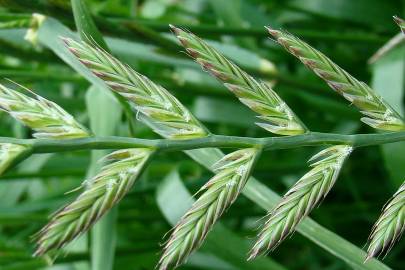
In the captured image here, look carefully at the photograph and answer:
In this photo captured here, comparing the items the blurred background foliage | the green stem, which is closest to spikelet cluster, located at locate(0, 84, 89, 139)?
the green stem

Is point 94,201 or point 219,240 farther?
point 219,240

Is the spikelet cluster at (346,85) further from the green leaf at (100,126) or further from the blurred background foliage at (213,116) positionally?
the blurred background foliage at (213,116)

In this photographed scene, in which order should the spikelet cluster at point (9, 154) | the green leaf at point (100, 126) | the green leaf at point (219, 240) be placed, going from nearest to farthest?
the spikelet cluster at point (9, 154), the green leaf at point (100, 126), the green leaf at point (219, 240)

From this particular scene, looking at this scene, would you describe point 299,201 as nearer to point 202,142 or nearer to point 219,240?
point 202,142

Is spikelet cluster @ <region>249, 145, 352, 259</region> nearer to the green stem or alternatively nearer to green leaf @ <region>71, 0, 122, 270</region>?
the green stem

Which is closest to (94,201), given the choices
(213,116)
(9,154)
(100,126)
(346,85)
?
(9,154)

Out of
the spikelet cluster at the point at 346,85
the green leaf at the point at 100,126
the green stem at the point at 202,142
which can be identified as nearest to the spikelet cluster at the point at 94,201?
the green stem at the point at 202,142
